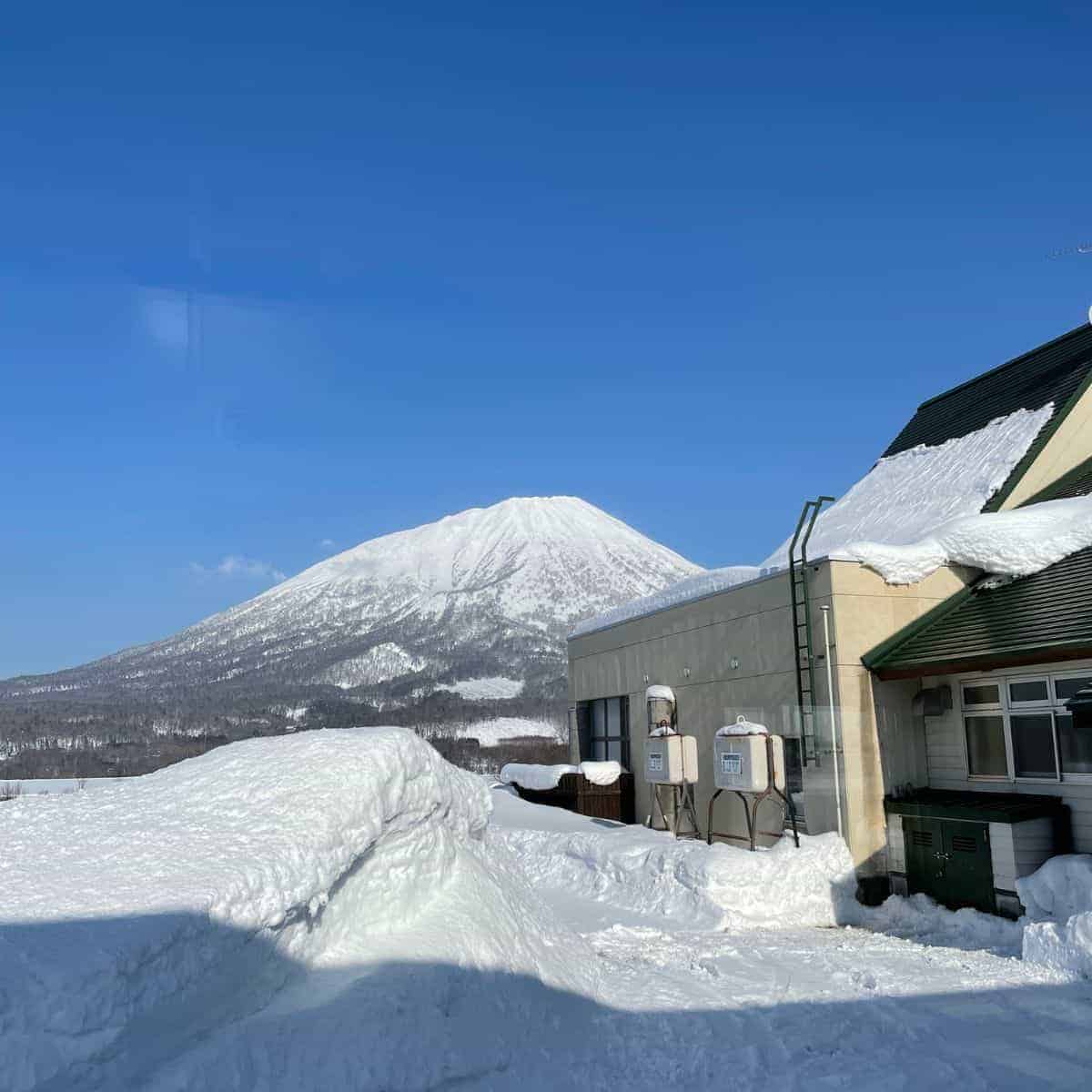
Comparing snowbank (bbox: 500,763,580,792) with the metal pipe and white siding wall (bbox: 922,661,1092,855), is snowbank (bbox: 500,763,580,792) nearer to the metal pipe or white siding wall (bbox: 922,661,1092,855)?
the metal pipe

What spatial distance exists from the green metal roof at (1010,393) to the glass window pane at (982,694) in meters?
4.95

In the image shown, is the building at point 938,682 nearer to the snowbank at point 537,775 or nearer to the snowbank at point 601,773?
the snowbank at point 601,773

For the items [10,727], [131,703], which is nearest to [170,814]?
[10,727]

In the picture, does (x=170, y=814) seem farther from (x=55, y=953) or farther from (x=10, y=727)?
(x=10, y=727)

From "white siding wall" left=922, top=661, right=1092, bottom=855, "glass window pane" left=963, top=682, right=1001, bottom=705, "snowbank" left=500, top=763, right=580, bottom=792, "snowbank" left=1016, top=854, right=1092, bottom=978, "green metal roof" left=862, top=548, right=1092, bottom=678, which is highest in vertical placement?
"green metal roof" left=862, top=548, right=1092, bottom=678

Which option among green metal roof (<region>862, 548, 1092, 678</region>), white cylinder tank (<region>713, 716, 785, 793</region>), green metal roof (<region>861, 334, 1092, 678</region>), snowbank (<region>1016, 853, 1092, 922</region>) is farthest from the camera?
white cylinder tank (<region>713, 716, 785, 793</region>)

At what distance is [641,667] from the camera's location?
18.7 meters

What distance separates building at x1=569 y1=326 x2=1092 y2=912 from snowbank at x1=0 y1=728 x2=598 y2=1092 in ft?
20.8

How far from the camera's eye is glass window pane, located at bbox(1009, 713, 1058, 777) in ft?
37.1

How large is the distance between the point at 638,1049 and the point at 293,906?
266 cm

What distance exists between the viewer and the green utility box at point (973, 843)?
10641 millimetres

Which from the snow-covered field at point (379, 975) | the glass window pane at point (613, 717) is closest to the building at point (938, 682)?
the snow-covered field at point (379, 975)

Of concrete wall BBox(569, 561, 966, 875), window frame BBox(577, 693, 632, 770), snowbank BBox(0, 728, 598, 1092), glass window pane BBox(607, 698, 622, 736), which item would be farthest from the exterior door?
glass window pane BBox(607, 698, 622, 736)

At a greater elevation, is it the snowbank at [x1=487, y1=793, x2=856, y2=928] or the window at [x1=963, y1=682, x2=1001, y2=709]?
the window at [x1=963, y1=682, x2=1001, y2=709]
